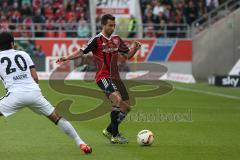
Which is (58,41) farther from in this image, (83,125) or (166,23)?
(83,125)

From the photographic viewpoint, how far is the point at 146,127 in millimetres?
16672

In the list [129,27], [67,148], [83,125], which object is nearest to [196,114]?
[83,125]

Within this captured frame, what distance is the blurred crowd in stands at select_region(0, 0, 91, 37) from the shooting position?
38562 mm

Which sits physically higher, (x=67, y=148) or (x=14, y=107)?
(x=14, y=107)

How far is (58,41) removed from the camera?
3900 centimetres

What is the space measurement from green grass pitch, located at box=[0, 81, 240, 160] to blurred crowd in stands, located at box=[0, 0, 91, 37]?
14706 millimetres

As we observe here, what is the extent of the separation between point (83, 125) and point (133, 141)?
311cm

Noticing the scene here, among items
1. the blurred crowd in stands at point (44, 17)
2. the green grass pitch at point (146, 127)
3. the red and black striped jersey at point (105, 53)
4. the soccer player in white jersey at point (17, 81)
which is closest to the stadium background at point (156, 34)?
the blurred crowd in stands at point (44, 17)

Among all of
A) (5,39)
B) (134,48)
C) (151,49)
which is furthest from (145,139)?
(151,49)

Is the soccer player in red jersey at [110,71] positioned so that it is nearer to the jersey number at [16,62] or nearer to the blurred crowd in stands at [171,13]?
the jersey number at [16,62]

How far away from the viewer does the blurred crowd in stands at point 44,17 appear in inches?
1518

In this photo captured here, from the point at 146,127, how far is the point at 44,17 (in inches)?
930

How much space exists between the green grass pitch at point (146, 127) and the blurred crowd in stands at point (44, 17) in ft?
48.2

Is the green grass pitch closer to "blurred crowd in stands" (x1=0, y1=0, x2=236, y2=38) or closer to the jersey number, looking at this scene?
the jersey number
